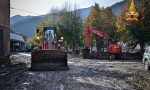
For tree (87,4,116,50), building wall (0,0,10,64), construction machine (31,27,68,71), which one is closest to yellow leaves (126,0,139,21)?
tree (87,4,116,50)

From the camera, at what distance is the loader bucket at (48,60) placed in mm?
26109

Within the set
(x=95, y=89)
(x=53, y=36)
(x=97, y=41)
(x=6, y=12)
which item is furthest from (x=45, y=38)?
(x=97, y=41)

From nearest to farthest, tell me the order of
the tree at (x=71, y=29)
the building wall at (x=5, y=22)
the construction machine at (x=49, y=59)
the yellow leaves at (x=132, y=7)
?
Answer: the construction machine at (x=49, y=59), the building wall at (x=5, y=22), the yellow leaves at (x=132, y=7), the tree at (x=71, y=29)

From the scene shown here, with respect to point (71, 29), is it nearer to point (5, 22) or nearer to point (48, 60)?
point (5, 22)

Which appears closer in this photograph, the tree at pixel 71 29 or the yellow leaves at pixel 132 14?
the yellow leaves at pixel 132 14

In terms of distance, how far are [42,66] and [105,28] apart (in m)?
44.9

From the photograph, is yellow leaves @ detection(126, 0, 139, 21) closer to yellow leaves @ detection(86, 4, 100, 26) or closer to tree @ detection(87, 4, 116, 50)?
tree @ detection(87, 4, 116, 50)

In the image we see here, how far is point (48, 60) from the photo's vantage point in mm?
26406

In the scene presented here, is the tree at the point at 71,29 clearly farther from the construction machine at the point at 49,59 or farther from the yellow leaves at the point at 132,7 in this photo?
the construction machine at the point at 49,59

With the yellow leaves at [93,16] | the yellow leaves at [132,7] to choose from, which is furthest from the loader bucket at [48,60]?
the yellow leaves at [93,16]

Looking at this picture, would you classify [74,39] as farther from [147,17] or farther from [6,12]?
[6,12]

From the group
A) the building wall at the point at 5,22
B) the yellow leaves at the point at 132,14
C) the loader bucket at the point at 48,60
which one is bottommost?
the loader bucket at the point at 48,60

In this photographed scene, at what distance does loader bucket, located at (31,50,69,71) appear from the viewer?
1028 inches

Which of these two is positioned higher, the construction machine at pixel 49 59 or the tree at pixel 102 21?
the tree at pixel 102 21
